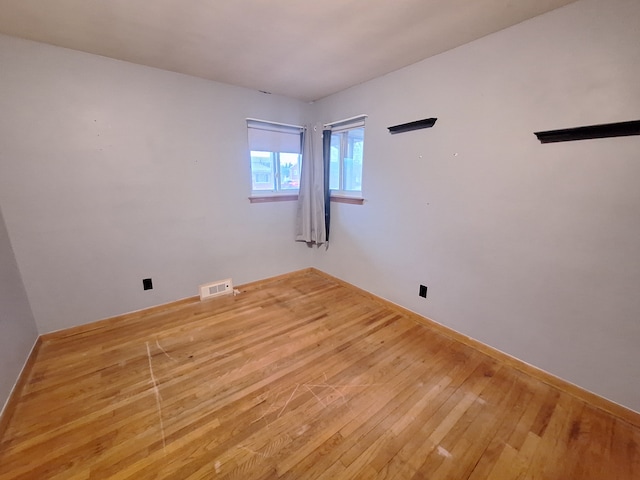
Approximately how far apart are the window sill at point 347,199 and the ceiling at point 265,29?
1.23 meters

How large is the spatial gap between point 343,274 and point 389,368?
1.53 m

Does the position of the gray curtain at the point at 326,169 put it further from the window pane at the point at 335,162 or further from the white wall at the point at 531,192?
the white wall at the point at 531,192

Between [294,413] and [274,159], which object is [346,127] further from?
[294,413]

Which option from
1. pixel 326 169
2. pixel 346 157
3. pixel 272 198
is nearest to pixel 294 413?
pixel 272 198

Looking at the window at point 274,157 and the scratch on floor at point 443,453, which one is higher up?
the window at point 274,157

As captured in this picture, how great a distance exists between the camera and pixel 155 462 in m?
1.20

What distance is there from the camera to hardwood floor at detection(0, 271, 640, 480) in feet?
3.94

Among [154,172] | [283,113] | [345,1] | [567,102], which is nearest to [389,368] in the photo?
[567,102]

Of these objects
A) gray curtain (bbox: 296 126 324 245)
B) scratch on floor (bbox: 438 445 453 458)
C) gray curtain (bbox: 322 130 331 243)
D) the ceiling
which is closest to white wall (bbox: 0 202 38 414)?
the ceiling

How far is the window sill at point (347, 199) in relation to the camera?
2872mm

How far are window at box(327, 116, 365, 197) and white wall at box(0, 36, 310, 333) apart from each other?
0.76 m

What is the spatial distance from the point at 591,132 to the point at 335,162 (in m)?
2.24

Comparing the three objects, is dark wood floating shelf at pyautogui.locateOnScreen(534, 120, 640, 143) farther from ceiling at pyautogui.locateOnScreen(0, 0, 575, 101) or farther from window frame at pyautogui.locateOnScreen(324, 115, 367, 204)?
window frame at pyautogui.locateOnScreen(324, 115, 367, 204)

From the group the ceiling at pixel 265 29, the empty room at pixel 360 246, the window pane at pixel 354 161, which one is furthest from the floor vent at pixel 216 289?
the ceiling at pixel 265 29
